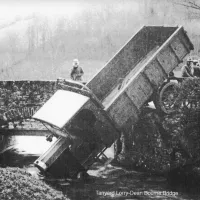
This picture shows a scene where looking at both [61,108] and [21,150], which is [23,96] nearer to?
[21,150]

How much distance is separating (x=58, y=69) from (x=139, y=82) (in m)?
24.9

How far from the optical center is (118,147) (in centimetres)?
1164

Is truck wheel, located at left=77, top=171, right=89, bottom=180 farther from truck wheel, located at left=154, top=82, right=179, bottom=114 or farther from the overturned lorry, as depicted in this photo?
truck wheel, located at left=154, top=82, right=179, bottom=114

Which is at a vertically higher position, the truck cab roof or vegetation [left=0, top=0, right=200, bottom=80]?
vegetation [left=0, top=0, right=200, bottom=80]

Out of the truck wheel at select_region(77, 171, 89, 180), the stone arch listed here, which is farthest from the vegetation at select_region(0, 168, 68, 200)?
the stone arch

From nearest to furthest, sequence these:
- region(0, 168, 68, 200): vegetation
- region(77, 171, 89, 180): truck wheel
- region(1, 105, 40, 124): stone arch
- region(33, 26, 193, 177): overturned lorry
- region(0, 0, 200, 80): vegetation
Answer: region(0, 168, 68, 200): vegetation → region(33, 26, 193, 177): overturned lorry → region(77, 171, 89, 180): truck wheel → region(1, 105, 40, 124): stone arch → region(0, 0, 200, 80): vegetation

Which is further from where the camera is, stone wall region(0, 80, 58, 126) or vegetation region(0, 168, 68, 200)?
stone wall region(0, 80, 58, 126)

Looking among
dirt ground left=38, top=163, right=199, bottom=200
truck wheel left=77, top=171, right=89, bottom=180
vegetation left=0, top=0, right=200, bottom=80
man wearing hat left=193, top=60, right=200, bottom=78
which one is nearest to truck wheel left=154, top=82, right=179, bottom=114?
dirt ground left=38, top=163, right=199, bottom=200

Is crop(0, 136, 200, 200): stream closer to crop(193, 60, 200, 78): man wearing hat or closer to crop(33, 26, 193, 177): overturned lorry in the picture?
crop(33, 26, 193, 177): overturned lorry

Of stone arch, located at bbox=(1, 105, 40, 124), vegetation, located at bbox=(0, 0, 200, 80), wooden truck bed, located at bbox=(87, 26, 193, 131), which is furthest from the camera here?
vegetation, located at bbox=(0, 0, 200, 80)

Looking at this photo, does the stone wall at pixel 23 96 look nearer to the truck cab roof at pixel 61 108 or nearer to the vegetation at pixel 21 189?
the truck cab roof at pixel 61 108

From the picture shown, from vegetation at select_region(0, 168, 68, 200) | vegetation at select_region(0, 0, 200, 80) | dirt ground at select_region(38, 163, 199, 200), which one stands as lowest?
dirt ground at select_region(38, 163, 199, 200)

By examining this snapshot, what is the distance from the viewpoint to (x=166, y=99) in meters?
10.8

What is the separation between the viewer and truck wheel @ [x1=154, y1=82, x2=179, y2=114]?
10414 millimetres
